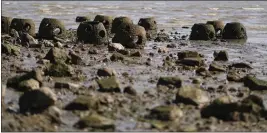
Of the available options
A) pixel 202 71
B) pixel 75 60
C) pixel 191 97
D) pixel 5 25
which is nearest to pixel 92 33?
pixel 5 25

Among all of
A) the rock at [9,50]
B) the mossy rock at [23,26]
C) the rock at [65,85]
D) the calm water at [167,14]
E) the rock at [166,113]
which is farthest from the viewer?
the calm water at [167,14]

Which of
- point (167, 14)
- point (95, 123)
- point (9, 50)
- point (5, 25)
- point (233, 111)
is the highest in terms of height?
point (233, 111)

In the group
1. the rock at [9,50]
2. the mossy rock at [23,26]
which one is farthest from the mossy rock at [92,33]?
the rock at [9,50]

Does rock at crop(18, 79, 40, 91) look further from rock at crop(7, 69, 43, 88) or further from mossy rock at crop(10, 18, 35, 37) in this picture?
mossy rock at crop(10, 18, 35, 37)

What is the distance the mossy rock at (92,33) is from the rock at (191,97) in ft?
32.0

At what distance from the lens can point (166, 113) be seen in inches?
328

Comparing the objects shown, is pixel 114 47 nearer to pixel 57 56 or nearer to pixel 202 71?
pixel 57 56

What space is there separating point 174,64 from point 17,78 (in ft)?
17.6

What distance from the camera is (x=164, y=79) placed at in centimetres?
1099

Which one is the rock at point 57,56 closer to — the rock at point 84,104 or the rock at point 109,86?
the rock at point 109,86

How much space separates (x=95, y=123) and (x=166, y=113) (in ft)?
4.33

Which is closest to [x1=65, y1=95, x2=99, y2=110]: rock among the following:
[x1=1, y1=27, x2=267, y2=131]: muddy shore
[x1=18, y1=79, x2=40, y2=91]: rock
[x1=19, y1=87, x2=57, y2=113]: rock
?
[x1=1, y1=27, x2=267, y2=131]: muddy shore

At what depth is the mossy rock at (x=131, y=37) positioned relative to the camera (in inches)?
721

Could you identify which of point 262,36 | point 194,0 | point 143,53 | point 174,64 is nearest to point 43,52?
point 143,53
